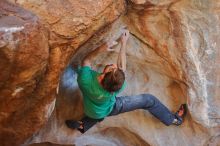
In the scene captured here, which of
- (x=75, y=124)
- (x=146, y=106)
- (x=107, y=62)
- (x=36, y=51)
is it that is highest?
(x=36, y=51)

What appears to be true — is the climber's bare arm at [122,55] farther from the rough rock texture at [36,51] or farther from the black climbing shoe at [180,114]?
the black climbing shoe at [180,114]

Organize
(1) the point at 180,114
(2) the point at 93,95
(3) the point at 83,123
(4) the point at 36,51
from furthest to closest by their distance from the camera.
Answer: (1) the point at 180,114 < (3) the point at 83,123 < (2) the point at 93,95 < (4) the point at 36,51

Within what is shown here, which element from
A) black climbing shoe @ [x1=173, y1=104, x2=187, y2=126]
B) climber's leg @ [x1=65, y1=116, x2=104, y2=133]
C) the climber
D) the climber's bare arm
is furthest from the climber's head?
black climbing shoe @ [x1=173, y1=104, x2=187, y2=126]

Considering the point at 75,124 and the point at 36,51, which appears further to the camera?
the point at 75,124

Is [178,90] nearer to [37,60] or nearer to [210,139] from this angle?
[210,139]

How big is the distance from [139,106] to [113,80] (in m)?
0.69

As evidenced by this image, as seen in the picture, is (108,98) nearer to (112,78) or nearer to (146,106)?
(112,78)

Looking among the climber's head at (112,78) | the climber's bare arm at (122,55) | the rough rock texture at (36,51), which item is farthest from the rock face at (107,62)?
the climber's head at (112,78)

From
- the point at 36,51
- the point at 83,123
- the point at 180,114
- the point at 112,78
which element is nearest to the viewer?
the point at 36,51

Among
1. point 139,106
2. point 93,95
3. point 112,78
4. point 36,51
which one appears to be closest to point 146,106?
point 139,106

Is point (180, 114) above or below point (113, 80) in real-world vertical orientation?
below

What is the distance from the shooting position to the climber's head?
2.59 m

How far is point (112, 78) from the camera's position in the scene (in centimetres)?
259

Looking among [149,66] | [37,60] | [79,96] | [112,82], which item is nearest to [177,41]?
[149,66]
